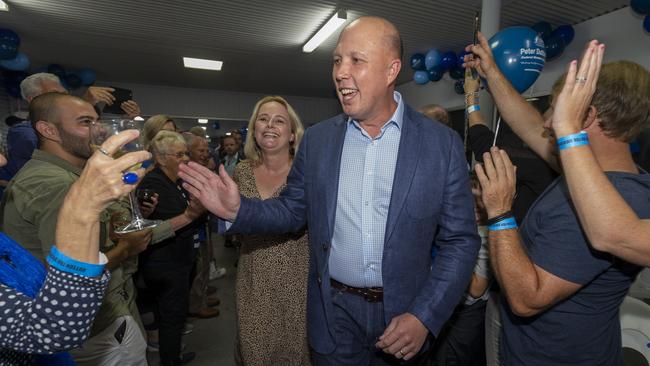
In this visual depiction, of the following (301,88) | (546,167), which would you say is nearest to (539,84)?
(546,167)

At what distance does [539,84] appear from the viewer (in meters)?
6.09

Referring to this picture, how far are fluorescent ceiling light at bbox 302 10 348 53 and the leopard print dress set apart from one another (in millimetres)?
4446

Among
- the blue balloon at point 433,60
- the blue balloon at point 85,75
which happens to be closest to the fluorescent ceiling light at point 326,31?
the blue balloon at point 433,60

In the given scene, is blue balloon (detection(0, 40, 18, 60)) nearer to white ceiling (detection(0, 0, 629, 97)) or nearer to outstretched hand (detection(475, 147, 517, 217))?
white ceiling (detection(0, 0, 629, 97))

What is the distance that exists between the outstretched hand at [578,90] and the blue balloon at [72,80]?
9.98 meters

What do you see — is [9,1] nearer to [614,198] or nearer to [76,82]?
[76,82]

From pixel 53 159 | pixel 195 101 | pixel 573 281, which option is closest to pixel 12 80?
pixel 195 101

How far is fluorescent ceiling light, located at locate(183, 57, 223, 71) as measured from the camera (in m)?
8.02

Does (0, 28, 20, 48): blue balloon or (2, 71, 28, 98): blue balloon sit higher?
(0, 28, 20, 48): blue balloon

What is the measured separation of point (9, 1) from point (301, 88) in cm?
777

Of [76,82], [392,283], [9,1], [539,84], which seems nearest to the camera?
[392,283]

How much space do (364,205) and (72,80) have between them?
9.48 meters

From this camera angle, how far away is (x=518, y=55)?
1956mm

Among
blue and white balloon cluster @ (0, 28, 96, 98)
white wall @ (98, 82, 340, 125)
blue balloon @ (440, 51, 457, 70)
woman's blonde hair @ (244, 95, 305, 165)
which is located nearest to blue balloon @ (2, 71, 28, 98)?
blue and white balloon cluster @ (0, 28, 96, 98)
